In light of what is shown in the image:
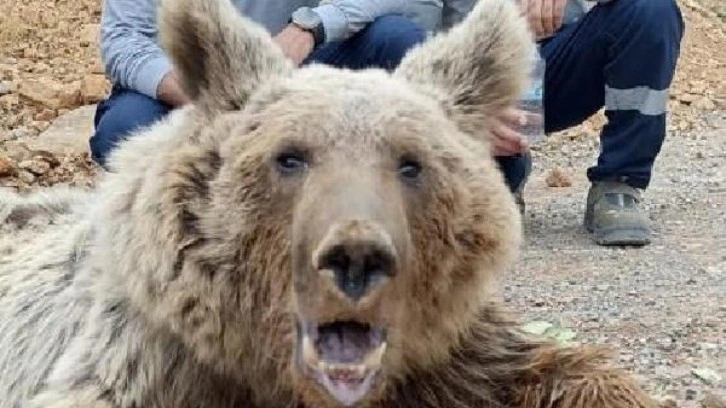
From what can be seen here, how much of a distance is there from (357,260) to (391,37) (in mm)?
3312

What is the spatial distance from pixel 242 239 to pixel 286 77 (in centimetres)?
54

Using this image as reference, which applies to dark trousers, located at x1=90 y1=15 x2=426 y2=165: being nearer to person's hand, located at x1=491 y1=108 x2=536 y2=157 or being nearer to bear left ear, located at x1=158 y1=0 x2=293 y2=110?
person's hand, located at x1=491 y1=108 x2=536 y2=157

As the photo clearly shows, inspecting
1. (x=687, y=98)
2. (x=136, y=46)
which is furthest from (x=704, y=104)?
(x=136, y=46)

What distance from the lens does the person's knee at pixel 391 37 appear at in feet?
20.8

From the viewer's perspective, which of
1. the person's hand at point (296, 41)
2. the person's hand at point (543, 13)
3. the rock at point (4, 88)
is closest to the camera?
the person's hand at point (296, 41)

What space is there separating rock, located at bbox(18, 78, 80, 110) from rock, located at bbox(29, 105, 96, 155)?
24 cm

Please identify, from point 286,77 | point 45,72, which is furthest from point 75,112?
point 286,77

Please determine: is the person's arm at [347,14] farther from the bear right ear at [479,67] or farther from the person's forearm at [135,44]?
the bear right ear at [479,67]

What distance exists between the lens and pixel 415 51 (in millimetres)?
4273

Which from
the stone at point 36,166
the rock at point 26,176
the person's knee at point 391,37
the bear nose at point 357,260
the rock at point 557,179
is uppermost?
the bear nose at point 357,260

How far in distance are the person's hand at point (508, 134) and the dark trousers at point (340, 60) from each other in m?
0.94

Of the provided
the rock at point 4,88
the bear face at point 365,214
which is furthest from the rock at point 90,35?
the bear face at point 365,214

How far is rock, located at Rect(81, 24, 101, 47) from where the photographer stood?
11.9 m

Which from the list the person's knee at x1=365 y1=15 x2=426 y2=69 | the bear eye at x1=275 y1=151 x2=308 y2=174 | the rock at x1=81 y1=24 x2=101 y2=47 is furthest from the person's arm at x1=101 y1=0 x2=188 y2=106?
the rock at x1=81 y1=24 x2=101 y2=47
